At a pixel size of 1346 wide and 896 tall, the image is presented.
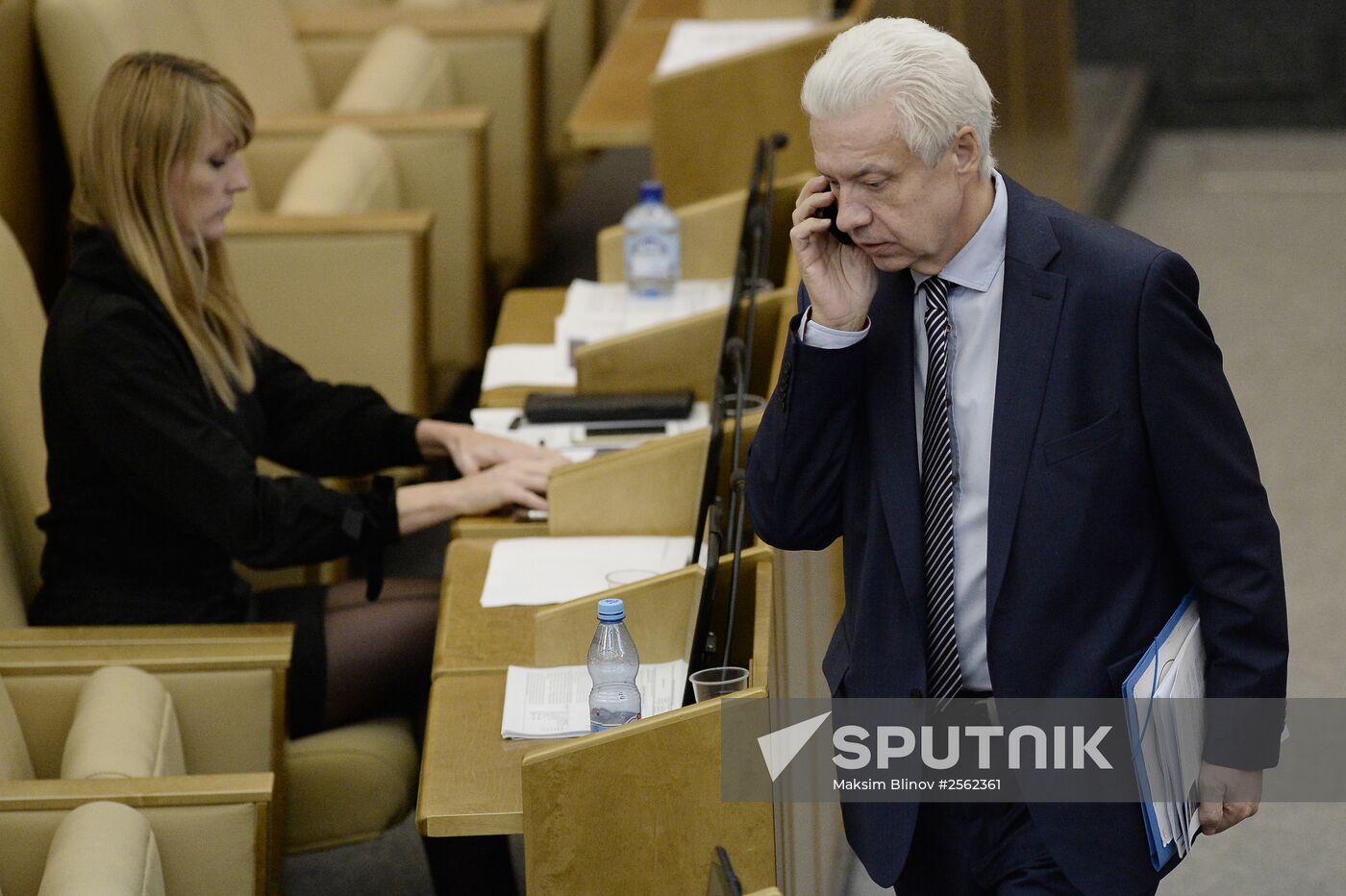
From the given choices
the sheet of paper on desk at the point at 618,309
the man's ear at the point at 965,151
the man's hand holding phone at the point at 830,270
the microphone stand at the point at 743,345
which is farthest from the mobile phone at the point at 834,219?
the sheet of paper on desk at the point at 618,309

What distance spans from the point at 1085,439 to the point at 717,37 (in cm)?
338

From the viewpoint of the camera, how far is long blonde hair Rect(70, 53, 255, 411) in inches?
92.7

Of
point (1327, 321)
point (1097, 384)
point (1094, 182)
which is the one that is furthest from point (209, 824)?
point (1094, 182)

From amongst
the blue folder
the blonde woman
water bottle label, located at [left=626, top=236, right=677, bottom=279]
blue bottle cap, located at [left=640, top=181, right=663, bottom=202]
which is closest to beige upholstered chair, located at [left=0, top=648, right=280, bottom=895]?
the blonde woman

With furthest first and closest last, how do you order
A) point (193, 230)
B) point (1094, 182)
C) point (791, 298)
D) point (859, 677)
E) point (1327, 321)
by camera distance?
1. point (1094, 182)
2. point (1327, 321)
3. point (791, 298)
4. point (193, 230)
5. point (859, 677)

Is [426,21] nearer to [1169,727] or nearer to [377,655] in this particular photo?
[377,655]

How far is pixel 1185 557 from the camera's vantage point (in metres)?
1.43

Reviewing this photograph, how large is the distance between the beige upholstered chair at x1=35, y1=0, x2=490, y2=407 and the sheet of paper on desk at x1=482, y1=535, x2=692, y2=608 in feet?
4.03

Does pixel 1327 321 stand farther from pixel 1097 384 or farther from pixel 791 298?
pixel 1097 384

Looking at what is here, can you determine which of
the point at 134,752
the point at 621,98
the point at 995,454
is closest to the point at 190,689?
the point at 134,752

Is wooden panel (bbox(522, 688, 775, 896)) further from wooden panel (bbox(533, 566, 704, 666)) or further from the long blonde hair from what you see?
the long blonde hair

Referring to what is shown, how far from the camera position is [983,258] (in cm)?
145

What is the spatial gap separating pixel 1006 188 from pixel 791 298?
1.27 meters

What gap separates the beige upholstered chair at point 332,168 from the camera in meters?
3.52
